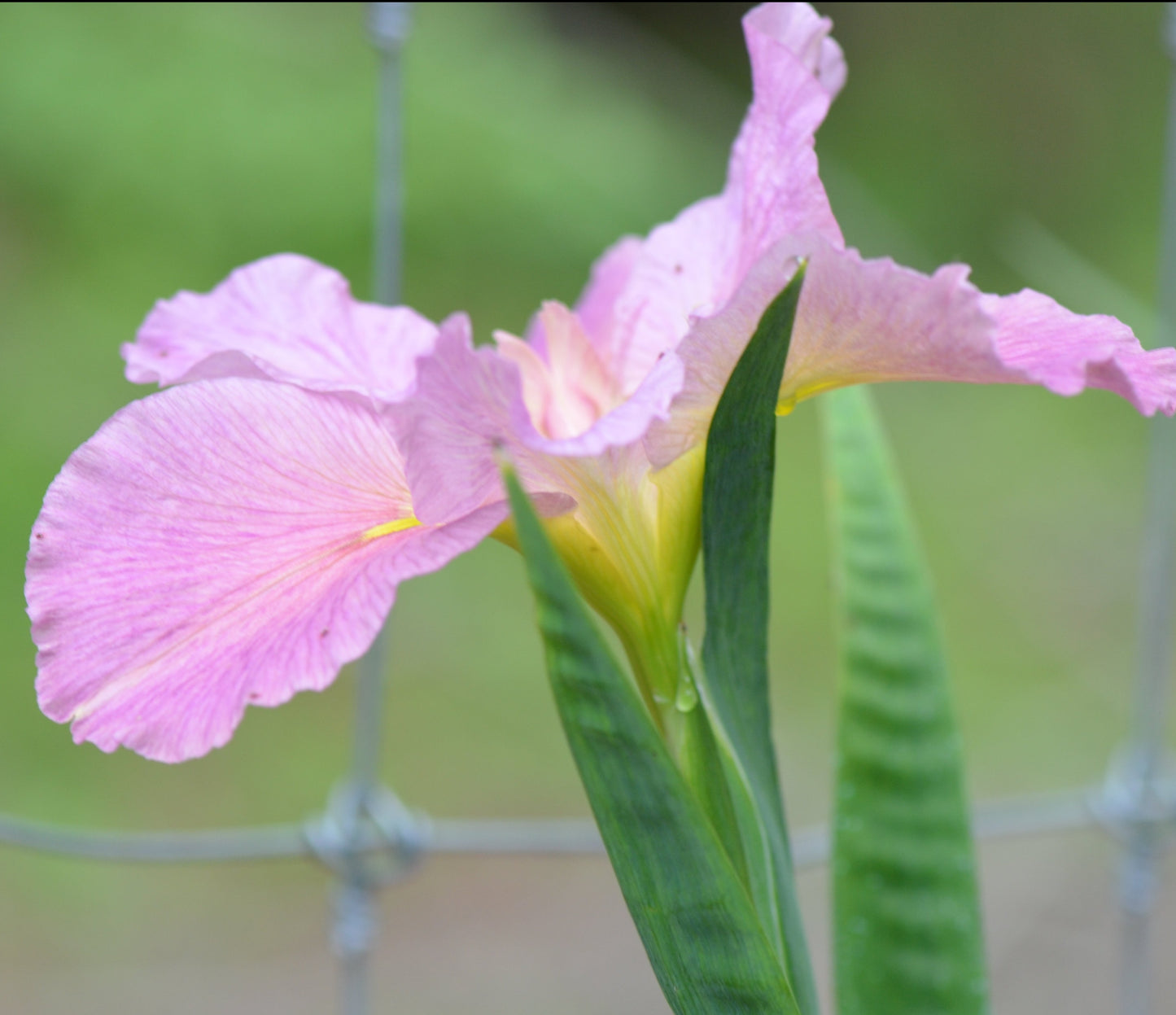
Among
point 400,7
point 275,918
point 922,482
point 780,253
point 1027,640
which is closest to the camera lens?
point 780,253

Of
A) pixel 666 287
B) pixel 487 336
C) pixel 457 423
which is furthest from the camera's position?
pixel 487 336

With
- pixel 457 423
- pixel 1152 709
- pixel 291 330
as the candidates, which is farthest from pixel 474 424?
pixel 1152 709

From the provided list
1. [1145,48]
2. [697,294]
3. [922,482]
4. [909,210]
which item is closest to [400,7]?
[697,294]

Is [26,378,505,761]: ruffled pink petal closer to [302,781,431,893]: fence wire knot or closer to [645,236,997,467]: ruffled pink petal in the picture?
[645,236,997,467]: ruffled pink petal

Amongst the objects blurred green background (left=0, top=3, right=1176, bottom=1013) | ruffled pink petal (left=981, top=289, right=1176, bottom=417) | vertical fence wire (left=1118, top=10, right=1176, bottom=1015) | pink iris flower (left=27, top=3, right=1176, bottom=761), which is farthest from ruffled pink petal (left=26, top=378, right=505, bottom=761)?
blurred green background (left=0, top=3, right=1176, bottom=1013)

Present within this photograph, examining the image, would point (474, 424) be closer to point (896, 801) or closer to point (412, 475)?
point (412, 475)

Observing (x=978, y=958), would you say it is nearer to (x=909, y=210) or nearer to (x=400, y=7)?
(x=400, y=7)

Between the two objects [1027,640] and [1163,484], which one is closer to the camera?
[1163,484]
